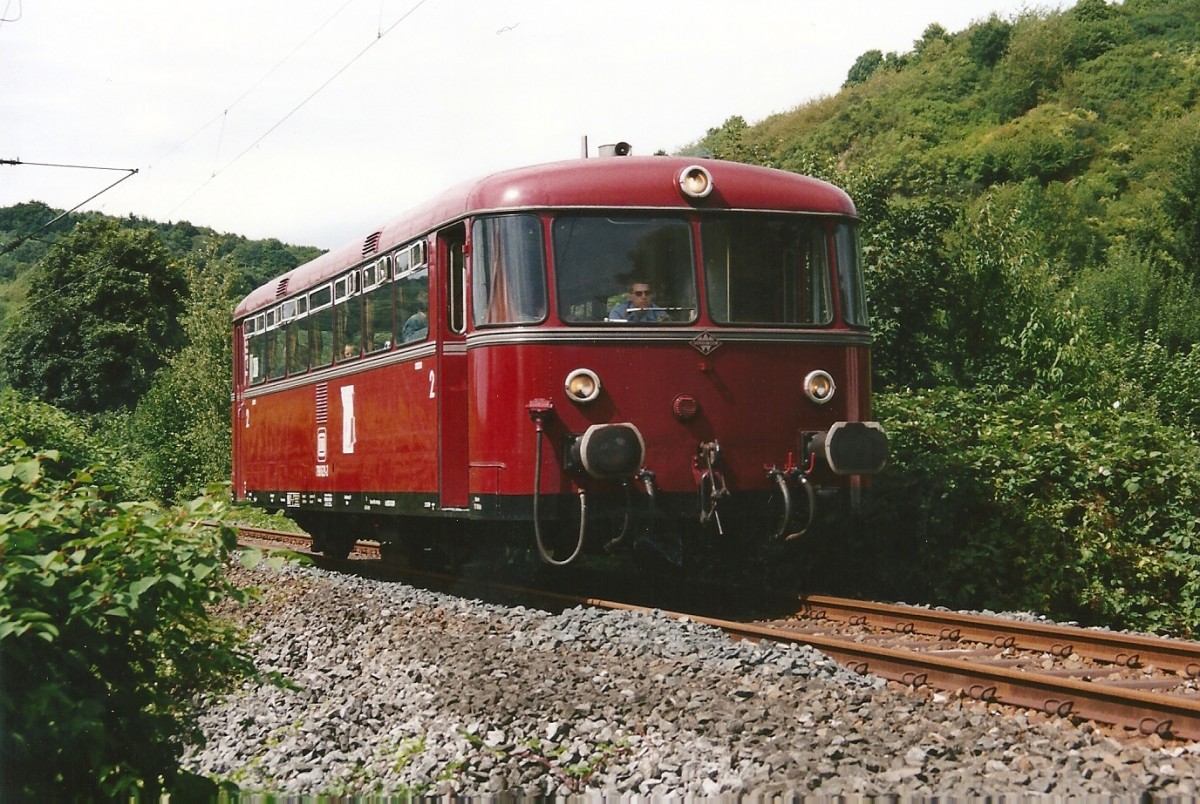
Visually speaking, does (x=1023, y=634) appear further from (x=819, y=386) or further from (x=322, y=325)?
(x=322, y=325)

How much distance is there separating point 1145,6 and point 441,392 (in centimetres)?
8870

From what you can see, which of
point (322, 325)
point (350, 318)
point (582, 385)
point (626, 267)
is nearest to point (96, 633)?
point (582, 385)

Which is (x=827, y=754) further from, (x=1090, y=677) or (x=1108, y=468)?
(x=1108, y=468)

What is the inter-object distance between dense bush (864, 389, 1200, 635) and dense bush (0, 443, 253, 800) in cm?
793

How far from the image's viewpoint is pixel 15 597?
4.22 meters

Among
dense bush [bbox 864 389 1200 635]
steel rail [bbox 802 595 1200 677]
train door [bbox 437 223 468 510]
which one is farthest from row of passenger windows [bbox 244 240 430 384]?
dense bush [bbox 864 389 1200 635]

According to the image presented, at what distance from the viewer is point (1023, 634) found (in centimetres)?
852

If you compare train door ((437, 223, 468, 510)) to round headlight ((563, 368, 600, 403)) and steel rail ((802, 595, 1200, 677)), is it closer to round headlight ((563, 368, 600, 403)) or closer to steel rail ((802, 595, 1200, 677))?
round headlight ((563, 368, 600, 403))

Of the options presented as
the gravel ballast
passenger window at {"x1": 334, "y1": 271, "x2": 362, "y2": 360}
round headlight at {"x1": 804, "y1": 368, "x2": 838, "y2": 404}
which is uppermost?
passenger window at {"x1": 334, "y1": 271, "x2": 362, "y2": 360}

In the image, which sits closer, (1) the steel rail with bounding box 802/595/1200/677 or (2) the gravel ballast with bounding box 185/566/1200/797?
(2) the gravel ballast with bounding box 185/566/1200/797

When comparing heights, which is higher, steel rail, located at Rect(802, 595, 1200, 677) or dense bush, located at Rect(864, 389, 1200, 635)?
dense bush, located at Rect(864, 389, 1200, 635)

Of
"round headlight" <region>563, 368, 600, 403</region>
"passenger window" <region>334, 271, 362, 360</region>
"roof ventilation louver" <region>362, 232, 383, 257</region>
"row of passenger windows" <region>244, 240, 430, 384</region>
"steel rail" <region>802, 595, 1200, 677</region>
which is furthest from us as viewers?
"passenger window" <region>334, 271, 362, 360</region>

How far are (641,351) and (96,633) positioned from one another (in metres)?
6.02

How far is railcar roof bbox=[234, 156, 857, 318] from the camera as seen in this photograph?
10.3 m
